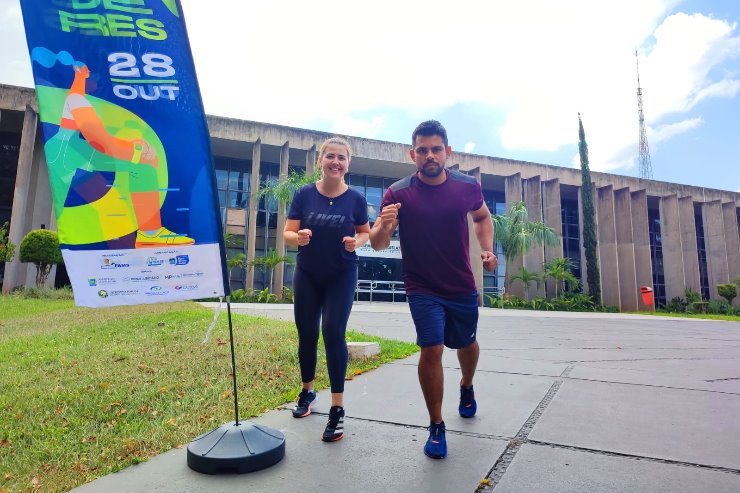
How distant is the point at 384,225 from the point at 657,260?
3851 centimetres

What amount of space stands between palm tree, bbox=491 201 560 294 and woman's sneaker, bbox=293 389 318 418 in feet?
76.8

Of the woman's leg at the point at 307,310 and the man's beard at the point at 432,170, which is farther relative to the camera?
the woman's leg at the point at 307,310

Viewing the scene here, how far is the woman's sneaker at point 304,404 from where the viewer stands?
126 inches

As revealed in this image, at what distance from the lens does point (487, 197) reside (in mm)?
32500

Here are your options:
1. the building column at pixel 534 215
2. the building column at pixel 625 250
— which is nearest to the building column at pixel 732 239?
the building column at pixel 625 250

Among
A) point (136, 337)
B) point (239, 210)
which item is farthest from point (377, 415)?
point (239, 210)

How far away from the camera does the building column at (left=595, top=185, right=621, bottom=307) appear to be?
92.2 ft

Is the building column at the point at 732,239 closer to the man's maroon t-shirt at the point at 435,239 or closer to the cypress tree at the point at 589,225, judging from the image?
the cypress tree at the point at 589,225

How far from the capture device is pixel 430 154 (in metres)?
2.85

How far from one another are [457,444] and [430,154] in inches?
68.7

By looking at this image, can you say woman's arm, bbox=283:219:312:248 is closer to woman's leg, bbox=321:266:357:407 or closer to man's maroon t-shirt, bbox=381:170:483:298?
woman's leg, bbox=321:266:357:407

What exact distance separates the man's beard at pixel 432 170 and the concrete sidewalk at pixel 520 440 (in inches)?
63.9

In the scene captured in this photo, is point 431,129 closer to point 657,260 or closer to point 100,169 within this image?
point 100,169

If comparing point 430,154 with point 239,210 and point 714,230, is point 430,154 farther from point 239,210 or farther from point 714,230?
point 714,230
